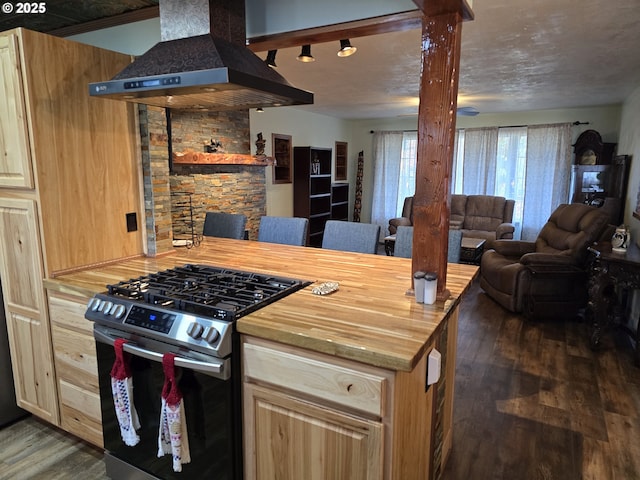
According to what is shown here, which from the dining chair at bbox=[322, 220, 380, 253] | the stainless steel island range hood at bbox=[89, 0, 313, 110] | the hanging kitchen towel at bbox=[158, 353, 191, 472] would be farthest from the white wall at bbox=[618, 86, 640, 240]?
the hanging kitchen towel at bbox=[158, 353, 191, 472]

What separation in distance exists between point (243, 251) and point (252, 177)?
314cm

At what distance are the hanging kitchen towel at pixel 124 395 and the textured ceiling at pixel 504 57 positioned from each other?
1892 mm

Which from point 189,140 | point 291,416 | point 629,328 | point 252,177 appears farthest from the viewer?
point 252,177

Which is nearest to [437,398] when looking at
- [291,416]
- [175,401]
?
[291,416]

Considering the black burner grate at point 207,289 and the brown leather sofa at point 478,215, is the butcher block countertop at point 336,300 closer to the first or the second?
the black burner grate at point 207,289

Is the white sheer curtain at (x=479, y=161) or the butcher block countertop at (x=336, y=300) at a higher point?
the white sheer curtain at (x=479, y=161)

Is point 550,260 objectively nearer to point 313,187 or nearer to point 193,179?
point 193,179

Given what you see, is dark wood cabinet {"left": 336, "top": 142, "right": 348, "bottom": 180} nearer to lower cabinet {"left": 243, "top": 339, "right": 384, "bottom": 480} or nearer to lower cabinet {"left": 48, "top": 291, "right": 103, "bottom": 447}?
lower cabinet {"left": 48, "top": 291, "right": 103, "bottom": 447}

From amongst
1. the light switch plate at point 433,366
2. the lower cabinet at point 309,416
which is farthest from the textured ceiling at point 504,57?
the lower cabinet at point 309,416

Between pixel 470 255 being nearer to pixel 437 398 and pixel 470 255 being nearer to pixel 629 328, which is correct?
pixel 629 328

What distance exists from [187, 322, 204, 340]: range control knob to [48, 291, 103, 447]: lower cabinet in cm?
79

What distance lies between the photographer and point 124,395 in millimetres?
1757

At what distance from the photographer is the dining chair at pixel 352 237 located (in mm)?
3166

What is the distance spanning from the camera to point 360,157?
8516mm
